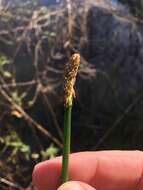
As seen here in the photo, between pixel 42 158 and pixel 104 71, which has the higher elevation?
pixel 104 71

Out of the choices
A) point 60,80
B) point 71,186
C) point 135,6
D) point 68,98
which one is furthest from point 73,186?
point 135,6

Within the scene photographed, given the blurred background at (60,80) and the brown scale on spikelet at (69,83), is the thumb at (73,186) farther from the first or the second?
the blurred background at (60,80)

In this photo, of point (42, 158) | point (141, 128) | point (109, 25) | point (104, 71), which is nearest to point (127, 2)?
point (109, 25)

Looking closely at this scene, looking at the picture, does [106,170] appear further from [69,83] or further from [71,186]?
[69,83]

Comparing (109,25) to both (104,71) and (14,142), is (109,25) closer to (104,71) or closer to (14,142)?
(104,71)

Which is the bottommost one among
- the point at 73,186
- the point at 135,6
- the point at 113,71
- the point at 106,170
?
the point at 113,71

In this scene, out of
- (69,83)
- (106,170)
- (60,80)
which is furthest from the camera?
(60,80)

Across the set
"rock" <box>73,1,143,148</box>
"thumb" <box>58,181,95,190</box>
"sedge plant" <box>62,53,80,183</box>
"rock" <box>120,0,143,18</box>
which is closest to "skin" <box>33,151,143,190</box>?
"thumb" <box>58,181,95,190</box>

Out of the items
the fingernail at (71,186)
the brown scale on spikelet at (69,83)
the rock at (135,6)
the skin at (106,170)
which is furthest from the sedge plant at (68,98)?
the rock at (135,6)
